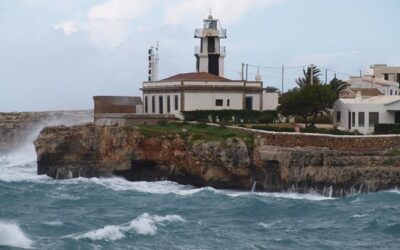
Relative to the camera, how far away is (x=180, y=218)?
34.4 meters

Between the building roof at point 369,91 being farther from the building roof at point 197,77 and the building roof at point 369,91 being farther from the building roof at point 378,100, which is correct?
the building roof at point 197,77

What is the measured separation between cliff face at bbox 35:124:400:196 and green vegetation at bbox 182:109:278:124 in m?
7.28

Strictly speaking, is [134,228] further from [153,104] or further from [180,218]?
[153,104]

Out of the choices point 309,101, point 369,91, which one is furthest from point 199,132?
point 369,91

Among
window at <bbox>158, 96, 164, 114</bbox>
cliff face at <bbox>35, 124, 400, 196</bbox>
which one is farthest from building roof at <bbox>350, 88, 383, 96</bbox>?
cliff face at <bbox>35, 124, 400, 196</bbox>

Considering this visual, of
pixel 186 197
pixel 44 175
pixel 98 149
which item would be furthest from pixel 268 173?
pixel 44 175

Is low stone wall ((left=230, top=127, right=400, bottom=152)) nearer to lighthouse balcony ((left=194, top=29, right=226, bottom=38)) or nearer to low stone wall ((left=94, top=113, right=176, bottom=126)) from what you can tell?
low stone wall ((left=94, top=113, right=176, bottom=126))

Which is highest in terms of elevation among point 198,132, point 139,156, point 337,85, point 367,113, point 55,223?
point 337,85

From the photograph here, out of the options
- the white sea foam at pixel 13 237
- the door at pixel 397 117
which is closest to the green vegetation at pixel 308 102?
the door at pixel 397 117

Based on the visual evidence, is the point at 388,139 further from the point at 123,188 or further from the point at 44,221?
the point at 44,221

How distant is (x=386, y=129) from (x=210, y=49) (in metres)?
17.7

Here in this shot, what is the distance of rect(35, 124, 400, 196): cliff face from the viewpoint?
43.2m

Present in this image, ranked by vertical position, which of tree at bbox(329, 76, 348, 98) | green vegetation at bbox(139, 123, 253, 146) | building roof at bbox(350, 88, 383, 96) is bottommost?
green vegetation at bbox(139, 123, 253, 146)

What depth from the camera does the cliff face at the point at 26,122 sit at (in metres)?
62.5
